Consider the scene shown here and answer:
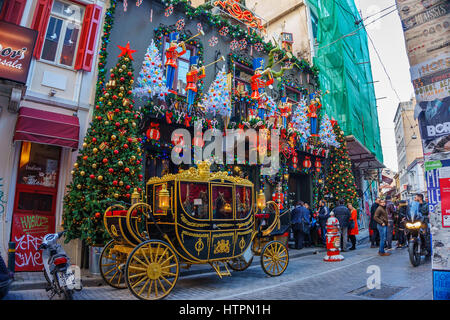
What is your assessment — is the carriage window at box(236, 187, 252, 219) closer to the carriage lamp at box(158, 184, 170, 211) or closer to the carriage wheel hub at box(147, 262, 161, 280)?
the carriage lamp at box(158, 184, 170, 211)

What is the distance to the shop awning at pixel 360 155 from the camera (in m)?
18.7

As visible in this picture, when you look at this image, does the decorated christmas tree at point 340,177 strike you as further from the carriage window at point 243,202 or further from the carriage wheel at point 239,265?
the carriage window at point 243,202

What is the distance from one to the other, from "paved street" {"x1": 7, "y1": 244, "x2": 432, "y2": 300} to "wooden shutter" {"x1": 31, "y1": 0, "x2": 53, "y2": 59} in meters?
6.63

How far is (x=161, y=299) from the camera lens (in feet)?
17.1

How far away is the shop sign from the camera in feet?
23.5

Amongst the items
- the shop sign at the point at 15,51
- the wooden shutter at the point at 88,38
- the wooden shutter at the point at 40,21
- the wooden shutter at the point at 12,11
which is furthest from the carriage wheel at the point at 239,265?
the wooden shutter at the point at 12,11

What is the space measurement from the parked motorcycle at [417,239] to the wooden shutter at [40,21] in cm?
1157

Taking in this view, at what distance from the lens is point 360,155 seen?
21938mm

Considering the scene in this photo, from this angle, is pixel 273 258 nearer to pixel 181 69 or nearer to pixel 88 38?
pixel 181 69

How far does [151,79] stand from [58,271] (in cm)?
660

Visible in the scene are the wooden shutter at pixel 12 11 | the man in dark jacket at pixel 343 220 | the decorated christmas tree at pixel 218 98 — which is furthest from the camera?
the man in dark jacket at pixel 343 220

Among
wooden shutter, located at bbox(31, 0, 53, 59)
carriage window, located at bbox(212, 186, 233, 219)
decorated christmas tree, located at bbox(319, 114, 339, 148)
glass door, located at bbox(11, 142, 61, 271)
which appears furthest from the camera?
decorated christmas tree, located at bbox(319, 114, 339, 148)

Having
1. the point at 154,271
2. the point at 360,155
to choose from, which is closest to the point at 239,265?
the point at 154,271

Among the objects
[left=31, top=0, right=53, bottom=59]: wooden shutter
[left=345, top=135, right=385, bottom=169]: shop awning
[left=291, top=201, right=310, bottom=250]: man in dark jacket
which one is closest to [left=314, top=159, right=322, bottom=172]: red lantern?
[left=345, top=135, right=385, bottom=169]: shop awning
